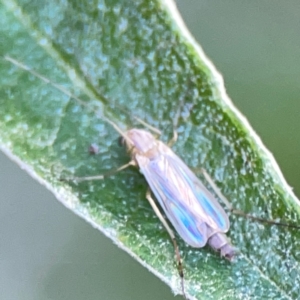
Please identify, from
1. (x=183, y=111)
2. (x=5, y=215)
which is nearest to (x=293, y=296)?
(x=183, y=111)

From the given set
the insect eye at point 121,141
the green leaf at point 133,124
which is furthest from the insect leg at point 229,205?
the insect eye at point 121,141

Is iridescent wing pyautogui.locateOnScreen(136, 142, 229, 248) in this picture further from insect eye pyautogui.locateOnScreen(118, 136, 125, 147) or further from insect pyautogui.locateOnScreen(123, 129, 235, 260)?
insect eye pyautogui.locateOnScreen(118, 136, 125, 147)

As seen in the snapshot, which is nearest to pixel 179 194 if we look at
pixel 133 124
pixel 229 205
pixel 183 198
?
pixel 183 198

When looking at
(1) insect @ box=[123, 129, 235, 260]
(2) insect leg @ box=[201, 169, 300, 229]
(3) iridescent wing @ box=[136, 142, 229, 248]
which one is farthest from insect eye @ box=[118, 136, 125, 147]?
(2) insect leg @ box=[201, 169, 300, 229]

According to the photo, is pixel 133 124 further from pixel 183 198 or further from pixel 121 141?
pixel 183 198

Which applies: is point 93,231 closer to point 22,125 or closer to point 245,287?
point 245,287

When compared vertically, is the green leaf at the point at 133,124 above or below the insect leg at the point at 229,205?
above

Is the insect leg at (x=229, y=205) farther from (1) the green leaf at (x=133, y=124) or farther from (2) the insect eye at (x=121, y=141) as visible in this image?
(2) the insect eye at (x=121, y=141)

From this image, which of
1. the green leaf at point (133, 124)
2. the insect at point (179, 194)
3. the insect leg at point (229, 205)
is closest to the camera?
the green leaf at point (133, 124)
